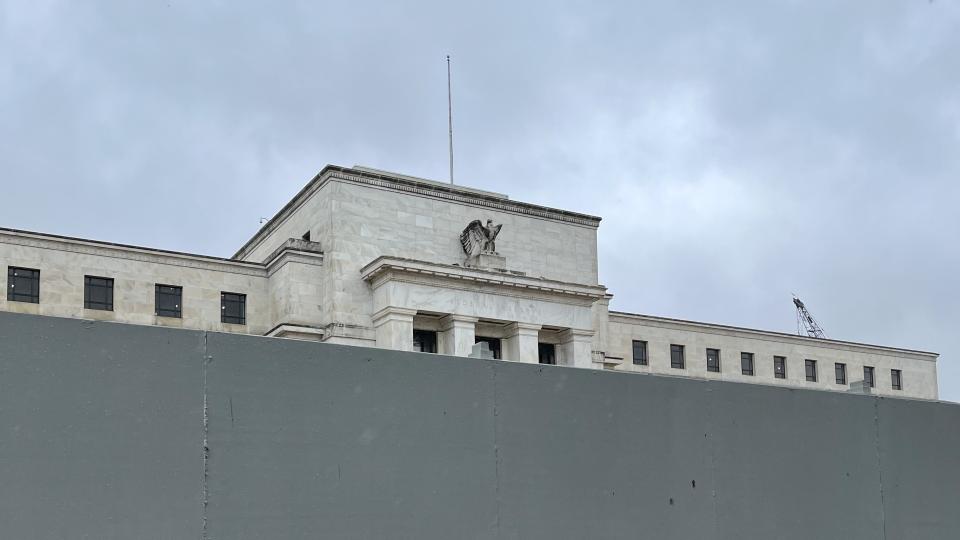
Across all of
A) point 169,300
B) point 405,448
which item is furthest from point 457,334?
point 405,448

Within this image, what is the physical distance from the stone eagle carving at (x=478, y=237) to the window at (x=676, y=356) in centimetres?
1676

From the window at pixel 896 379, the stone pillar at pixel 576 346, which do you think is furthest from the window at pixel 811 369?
the stone pillar at pixel 576 346

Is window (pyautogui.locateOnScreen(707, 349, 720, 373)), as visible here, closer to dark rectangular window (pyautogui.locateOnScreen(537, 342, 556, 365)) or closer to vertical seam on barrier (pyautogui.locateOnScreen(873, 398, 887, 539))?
dark rectangular window (pyautogui.locateOnScreen(537, 342, 556, 365))

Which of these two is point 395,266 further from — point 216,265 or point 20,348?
point 20,348

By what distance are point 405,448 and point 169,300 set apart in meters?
37.3

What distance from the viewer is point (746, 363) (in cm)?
6328

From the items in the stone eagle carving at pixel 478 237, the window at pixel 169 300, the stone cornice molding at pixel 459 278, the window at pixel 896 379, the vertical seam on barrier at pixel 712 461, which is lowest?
the vertical seam on barrier at pixel 712 461

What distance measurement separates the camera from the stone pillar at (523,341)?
153 feet

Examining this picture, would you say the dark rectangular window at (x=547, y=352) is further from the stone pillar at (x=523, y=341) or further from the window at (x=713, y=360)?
the window at (x=713, y=360)

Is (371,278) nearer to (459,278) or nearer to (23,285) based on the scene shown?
(459,278)

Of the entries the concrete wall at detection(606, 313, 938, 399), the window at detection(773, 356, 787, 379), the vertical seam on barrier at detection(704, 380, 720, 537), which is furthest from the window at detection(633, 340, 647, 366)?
the vertical seam on barrier at detection(704, 380, 720, 537)

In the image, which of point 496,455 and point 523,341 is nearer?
point 496,455

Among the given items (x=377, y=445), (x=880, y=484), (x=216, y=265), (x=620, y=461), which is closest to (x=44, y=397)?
(x=377, y=445)

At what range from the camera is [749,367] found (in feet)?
208
